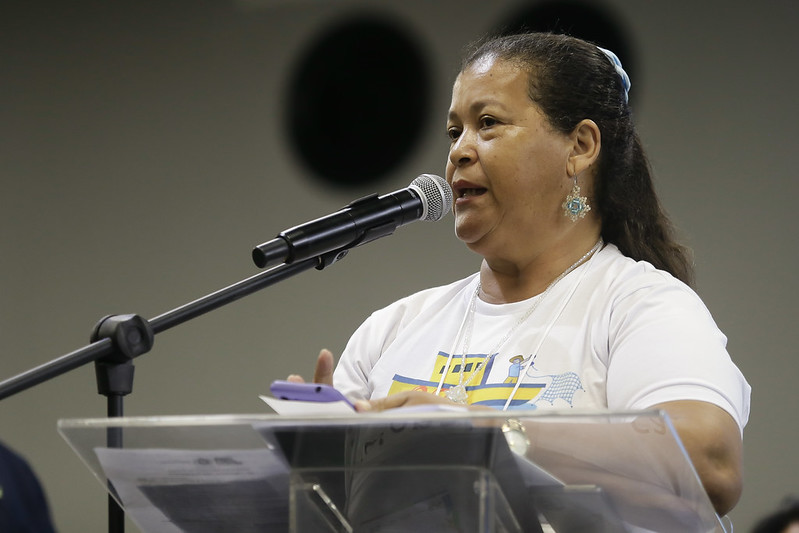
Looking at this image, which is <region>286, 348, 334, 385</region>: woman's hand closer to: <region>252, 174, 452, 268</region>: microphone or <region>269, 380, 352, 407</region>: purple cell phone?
<region>252, 174, 452, 268</region>: microphone

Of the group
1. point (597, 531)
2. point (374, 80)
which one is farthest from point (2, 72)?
point (597, 531)

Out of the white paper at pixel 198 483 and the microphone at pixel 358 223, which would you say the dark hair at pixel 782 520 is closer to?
the microphone at pixel 358 223

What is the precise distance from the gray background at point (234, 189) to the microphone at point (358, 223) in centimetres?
202

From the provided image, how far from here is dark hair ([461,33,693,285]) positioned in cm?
190

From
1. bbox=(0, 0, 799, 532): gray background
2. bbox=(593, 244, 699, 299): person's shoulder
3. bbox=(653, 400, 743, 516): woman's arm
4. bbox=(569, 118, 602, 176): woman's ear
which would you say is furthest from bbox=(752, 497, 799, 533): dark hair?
bbox=(653, 400, 743, 516): woman's arm

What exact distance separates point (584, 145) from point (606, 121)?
82 millimetres

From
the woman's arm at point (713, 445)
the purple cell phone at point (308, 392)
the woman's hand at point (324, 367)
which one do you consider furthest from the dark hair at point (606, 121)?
the purple cell phone at point (308, 392)

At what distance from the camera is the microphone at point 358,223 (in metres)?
1.37

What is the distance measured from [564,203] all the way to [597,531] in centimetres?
97

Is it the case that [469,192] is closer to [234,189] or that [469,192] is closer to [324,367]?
[324,367]

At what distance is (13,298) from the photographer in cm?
429

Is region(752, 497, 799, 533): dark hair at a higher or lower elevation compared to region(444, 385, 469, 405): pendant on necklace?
lower

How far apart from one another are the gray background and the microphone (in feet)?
6.63

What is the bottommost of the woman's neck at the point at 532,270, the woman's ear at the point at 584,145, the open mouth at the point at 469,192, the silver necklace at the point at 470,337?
the silver necklace at the point at 470,337
